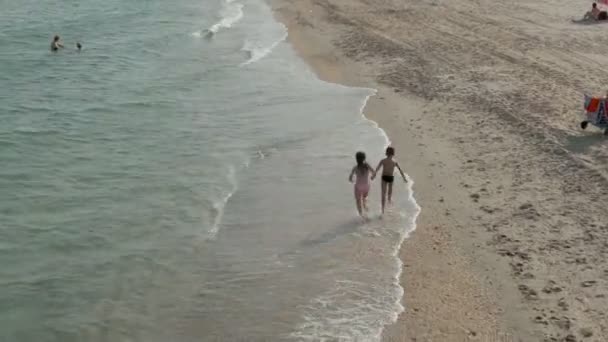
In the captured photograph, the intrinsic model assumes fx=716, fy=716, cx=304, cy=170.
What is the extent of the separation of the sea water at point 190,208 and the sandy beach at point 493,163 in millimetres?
698

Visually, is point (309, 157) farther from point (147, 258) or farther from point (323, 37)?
point (323, 37)

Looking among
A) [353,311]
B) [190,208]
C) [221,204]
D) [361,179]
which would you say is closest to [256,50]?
[221,204]

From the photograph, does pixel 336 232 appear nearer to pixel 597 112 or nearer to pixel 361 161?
pixel 361 161

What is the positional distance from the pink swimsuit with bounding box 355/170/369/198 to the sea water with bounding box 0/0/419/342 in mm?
578

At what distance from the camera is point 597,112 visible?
1652cm

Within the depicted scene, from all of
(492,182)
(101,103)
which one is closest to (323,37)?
(101,103)

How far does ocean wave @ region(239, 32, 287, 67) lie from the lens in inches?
1083

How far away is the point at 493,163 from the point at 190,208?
6.58 metres

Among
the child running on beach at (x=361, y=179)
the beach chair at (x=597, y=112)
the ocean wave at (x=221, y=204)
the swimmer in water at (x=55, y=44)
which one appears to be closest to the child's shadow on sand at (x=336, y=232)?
the child running on beach at (x=361, y=179)

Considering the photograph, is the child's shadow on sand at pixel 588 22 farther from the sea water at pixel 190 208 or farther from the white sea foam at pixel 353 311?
the white sea foam at pixel 353 311

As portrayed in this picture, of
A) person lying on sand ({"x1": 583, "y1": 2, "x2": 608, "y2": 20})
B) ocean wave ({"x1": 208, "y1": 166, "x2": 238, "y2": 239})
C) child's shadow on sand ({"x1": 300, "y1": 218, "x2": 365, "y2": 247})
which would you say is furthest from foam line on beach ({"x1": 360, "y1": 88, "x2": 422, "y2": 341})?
person lying on sand ({"x1": 583, "y1": 2, "x2": 608, "y2": 20})

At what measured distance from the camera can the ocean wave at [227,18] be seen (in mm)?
33875

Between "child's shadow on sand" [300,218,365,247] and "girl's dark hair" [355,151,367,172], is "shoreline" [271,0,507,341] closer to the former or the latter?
"child's shadow on sand" [300,218,365,247]

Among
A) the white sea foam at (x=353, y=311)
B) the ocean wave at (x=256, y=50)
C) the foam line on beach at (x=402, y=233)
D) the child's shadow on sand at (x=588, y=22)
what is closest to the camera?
the white sea foam at (x=353, y=311)
